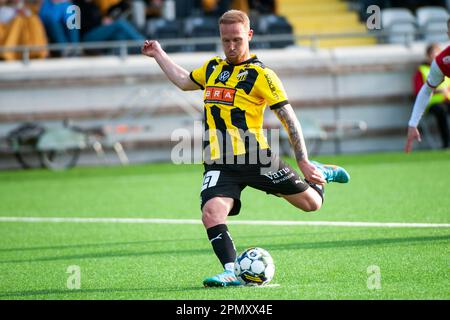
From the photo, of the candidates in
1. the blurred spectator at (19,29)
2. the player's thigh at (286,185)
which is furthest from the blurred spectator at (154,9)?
the player's thigh at (286,185)

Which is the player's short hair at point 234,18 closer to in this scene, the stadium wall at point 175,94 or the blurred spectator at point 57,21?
the stadium wall at point 175,94

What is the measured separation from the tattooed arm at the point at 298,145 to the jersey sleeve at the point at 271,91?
0.05m

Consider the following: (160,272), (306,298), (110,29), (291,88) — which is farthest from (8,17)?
(306,298)

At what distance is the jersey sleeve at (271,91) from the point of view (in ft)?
27.6

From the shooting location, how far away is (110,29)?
23.9m

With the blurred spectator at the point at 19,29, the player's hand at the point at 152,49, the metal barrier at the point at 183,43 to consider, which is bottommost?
the player's hand at the point at 152,49

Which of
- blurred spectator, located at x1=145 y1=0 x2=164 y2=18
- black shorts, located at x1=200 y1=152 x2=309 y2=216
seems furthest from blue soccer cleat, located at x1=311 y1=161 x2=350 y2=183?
blurred spectator, located at x1=145 y1=0 x2=164 y2=18

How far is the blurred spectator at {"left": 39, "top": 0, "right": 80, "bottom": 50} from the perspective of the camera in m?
23.7

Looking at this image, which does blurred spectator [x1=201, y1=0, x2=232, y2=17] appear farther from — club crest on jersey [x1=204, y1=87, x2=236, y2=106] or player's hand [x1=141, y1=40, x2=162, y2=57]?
club crest on jersey [x1=204, y1=87, x2=236, y2=106]

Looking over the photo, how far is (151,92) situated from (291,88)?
10.7ft

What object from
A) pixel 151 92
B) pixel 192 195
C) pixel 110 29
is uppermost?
pixel 110 29
